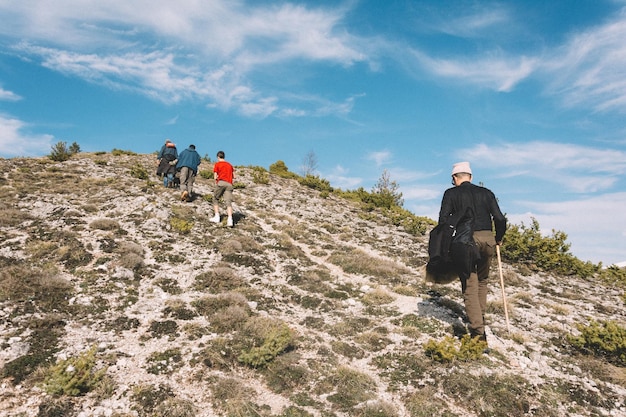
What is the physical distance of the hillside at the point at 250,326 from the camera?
613 cm

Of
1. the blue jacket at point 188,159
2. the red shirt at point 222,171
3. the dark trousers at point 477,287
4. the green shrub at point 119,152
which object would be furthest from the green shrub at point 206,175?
the dark trousers at point 477,287

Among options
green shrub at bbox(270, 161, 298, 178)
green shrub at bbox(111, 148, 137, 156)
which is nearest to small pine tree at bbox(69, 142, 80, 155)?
green shrub at bbox(111, 148, 137, 156)

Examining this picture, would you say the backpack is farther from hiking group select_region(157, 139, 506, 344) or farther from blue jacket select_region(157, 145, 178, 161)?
blue jacket select_region(157, 145, 178, 161)

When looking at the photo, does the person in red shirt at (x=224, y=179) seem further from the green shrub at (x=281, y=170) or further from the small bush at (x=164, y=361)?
the green shrub at (x=281, y=170)

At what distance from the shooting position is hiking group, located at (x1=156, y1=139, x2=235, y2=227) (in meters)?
16.2

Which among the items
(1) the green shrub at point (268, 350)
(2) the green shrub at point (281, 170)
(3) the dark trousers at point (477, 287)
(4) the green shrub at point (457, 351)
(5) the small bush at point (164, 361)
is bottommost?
(5) the small bush at point (164, 361)

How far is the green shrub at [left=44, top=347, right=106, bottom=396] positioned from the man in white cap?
23.4 ft

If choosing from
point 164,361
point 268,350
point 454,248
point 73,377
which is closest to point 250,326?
point 268,350

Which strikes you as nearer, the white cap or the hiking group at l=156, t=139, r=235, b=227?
the white cap

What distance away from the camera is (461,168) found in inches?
313

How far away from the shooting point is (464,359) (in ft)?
24.0

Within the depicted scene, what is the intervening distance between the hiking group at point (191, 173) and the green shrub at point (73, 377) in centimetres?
1022

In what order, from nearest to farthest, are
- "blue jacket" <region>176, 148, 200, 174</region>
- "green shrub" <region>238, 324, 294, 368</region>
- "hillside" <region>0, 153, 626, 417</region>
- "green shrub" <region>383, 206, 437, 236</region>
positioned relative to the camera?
"hillside" <region>0, 153, 626, 417</region> < "green shrub" <region>238, 324, 294, 368</region> < "blue jacket" <region>176, 148, 200, 174</region> < "green shrub" <region>383, 206, 437, 236</region>

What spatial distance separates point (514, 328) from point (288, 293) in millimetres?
6212
